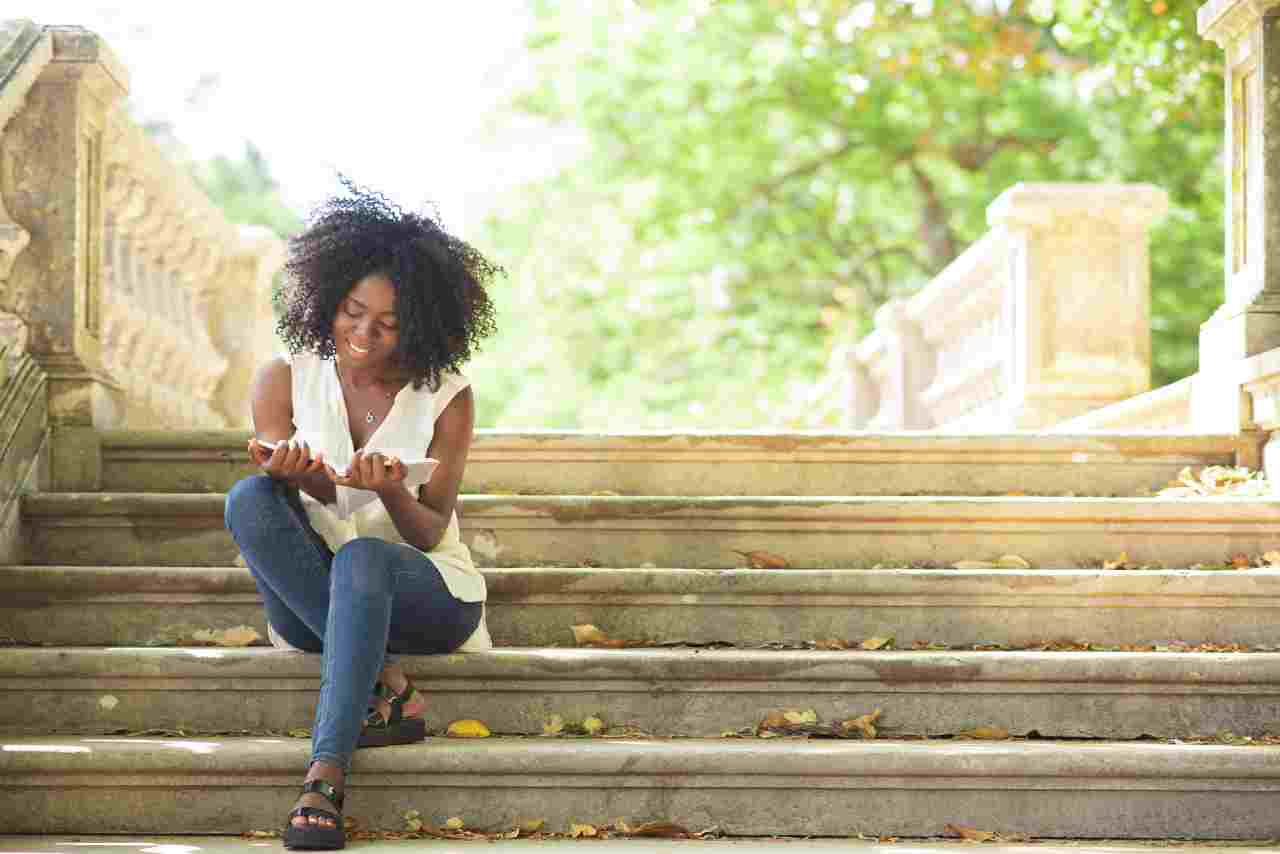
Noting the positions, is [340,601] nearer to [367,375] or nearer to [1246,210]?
[367,375]

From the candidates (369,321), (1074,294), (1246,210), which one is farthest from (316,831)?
(1074,294)

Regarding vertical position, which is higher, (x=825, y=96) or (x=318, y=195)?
(x=825, y=96)

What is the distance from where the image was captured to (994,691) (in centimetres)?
396

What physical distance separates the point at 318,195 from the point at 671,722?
1634 millimetres

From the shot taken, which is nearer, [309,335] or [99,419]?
[309,335]

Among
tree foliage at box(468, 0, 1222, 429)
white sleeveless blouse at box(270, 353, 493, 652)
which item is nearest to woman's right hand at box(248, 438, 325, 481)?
white sleeveless blouse at box(270, 353, 493, 652)

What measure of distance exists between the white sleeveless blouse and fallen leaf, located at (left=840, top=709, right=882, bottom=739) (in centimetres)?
→ 91

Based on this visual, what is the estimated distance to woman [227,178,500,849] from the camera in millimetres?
3766

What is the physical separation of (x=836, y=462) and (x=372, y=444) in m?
1.72

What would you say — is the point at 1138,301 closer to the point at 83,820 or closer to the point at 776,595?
the point at 776,595

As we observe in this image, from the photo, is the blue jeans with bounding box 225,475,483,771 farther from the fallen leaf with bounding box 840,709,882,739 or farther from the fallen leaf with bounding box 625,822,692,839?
the fallen leaf with bounding box 840,709,882,739

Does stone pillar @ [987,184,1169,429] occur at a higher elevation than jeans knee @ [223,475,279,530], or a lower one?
higher

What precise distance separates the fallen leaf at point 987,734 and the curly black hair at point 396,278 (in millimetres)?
1556

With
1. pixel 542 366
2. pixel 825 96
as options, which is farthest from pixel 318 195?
pixel 542 366
